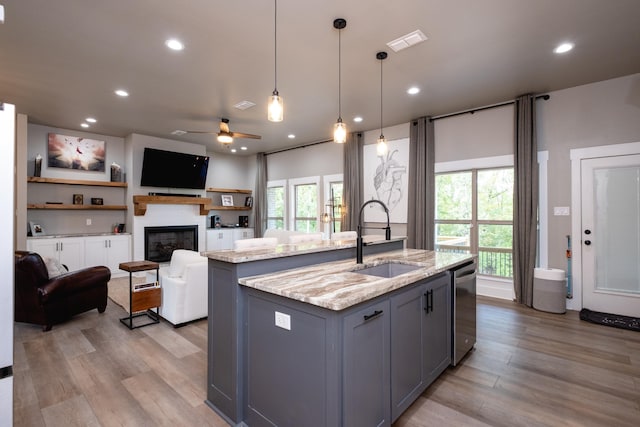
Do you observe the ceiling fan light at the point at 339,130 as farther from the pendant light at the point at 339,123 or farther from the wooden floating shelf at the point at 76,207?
the wooden floating shelf at the point at 76,207

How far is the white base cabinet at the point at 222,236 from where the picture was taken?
7973mm

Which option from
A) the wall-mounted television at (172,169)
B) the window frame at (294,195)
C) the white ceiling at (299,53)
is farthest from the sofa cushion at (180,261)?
the window frame at (294,195)

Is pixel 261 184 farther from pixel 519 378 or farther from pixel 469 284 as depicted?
pixel 519 378

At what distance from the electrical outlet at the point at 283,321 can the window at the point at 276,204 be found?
659 centimetres

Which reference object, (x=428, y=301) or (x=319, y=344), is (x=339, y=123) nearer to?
(x=428, y=301)

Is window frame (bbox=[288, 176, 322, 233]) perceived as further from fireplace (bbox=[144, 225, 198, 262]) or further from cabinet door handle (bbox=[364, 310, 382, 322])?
cabinet door handle (bbox=[364, 310, 382, 322])

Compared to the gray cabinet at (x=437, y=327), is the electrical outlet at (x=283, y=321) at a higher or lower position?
higher

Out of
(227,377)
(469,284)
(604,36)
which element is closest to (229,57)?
(227,377)

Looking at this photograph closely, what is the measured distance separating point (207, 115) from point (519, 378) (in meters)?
5.61

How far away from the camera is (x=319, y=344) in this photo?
5.08 feet

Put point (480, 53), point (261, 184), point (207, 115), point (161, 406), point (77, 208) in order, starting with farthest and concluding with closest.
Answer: point (261, 184) < point (77, 208) < point (207, 115) < point (480, 53) < point (161, 406)

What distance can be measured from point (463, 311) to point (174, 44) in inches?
151

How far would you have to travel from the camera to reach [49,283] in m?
3.52

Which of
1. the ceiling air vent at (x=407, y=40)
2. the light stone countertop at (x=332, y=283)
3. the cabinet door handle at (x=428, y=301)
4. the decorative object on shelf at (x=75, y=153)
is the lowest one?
the cabinet door handle at (x=428, y=301)
